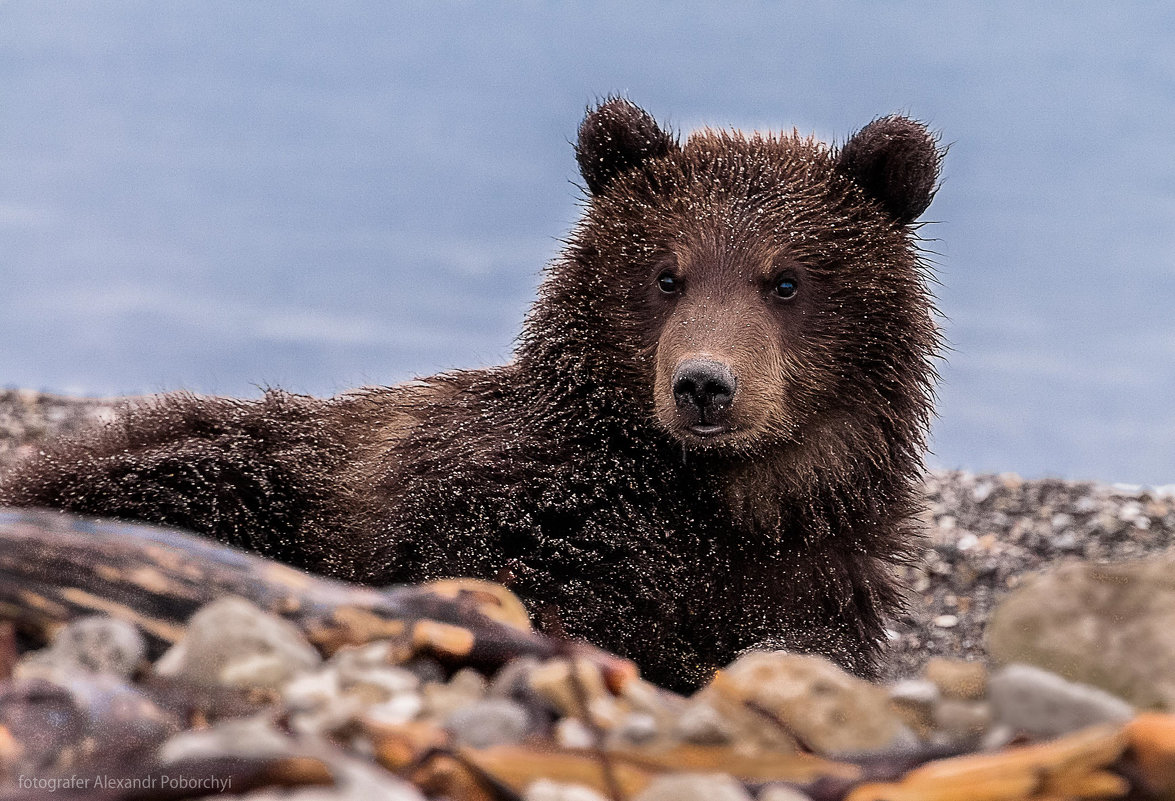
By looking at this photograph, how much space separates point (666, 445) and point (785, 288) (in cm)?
74

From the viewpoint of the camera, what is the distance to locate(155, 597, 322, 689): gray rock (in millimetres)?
2318

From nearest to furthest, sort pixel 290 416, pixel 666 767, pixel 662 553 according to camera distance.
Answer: pixel 666 767, pixel 662 553, pixel 290 416

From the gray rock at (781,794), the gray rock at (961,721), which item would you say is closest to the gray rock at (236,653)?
the gray rock at (781,794)

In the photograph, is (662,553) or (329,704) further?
(662,553)

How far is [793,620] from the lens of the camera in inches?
173

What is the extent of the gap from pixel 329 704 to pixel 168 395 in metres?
3.44

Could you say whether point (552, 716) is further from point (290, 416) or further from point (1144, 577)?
point (290, 416)

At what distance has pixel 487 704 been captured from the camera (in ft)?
7.41

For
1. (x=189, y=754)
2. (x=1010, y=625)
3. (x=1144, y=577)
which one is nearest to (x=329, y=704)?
(x=189, y=754)

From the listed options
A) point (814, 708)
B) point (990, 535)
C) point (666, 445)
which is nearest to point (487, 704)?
point (814, 708)

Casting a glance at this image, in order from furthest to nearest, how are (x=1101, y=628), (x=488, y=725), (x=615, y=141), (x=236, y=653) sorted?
1. (x=615, y=141)
2. (x=1101, y=628)
3. (x=236, y=653)
4. (x=488, y=725)

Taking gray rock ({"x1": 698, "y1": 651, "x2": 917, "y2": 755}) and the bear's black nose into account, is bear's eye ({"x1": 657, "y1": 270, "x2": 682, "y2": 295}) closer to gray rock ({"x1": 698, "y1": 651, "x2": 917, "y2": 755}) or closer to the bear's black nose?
the bear's black nose

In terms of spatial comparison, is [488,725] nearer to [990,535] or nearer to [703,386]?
[703,386]

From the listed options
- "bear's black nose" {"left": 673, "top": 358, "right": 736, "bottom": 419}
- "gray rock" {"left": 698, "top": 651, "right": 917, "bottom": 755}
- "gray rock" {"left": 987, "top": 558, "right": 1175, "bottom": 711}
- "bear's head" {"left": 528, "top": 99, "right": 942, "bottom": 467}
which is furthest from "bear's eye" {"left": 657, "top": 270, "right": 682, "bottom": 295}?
"gray rock" {"left": 698, "top": 651, "right": 917, "bottom": 755}
